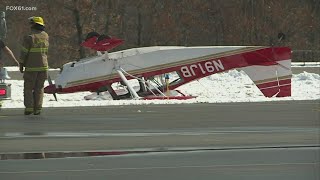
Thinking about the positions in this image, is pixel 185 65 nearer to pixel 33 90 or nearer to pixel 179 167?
pixel 33 90

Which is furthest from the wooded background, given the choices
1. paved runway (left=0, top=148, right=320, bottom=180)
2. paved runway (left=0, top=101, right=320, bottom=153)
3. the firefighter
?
paved runway (left=0, top=148, right=320, bottom=180)

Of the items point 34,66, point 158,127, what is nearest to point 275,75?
point 34,66

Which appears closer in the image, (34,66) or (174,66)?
(34,66)

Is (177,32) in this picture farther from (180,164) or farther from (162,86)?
(180,164)

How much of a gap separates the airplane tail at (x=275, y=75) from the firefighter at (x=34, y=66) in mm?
8226

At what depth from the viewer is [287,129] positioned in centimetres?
1110

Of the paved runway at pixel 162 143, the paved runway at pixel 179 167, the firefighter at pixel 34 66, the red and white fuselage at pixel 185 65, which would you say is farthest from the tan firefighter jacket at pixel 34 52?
the red and white fuselage at pixel 185 65

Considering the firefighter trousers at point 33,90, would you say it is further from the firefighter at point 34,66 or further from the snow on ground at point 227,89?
the snow on ground at point 227,89

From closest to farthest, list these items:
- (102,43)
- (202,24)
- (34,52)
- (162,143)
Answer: (162,143), (34,52), (102,43), (202,24)

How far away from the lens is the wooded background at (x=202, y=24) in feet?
172

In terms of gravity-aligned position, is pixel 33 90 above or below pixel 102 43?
below

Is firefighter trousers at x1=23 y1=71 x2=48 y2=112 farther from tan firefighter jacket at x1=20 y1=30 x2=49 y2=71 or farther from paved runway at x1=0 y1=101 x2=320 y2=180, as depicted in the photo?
paved runway at x1=0 y1=101 x2=320 y2=180

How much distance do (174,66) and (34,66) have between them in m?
7.36

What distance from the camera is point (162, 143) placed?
9570 mm
